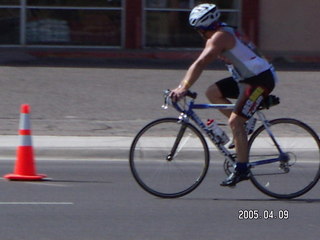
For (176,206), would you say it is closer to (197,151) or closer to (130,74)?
(197,151)

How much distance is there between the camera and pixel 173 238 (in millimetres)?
7008

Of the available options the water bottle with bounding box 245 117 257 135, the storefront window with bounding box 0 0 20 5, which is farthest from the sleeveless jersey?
the storefront window with bounding box 0 0 20 5

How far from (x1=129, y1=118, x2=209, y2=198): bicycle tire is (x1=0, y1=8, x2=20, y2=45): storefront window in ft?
53.1

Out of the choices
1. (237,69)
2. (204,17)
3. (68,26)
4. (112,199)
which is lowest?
(68,26)

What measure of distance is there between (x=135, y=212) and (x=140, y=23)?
16.8 meters

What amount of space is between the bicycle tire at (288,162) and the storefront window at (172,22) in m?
16.0

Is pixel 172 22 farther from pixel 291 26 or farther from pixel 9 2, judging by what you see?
pixel 9 2

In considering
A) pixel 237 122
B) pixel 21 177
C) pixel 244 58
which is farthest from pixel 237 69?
pixel 21 177

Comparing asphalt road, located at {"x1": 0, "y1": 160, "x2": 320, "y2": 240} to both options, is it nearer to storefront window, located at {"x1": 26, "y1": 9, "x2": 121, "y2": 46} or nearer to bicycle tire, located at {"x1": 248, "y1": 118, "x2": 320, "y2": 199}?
bicycle tire, located at {"x1": 248, "y1": 118, "x2": 320, "y2": 199}

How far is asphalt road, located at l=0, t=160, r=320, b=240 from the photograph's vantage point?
23.6 ft

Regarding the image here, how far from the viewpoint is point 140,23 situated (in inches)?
963

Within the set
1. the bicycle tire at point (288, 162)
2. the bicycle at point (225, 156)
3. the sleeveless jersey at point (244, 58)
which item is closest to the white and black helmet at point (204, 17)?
the sleeveless jersey at point (244, 58)

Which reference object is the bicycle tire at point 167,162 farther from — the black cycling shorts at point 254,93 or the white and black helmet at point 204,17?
the white and black helmet at point 204,17

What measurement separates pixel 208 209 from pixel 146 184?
0.79 meters
